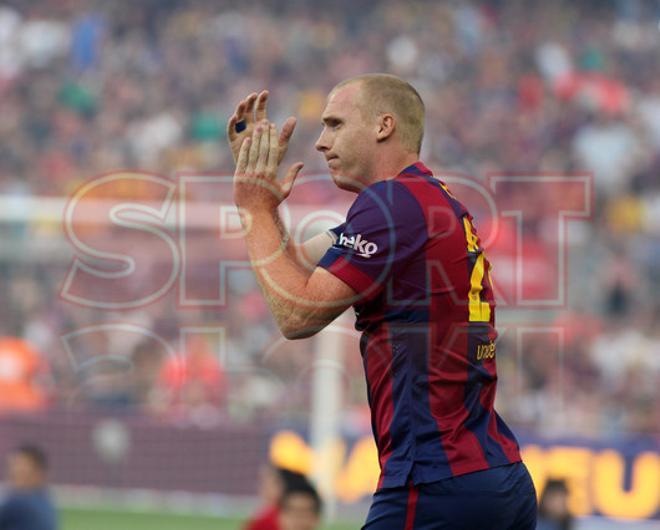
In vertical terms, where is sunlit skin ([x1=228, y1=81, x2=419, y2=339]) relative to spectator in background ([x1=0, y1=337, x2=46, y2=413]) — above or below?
above

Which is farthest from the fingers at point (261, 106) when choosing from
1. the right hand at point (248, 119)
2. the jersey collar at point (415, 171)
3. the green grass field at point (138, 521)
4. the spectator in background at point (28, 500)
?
the green grass field at point (138, 521)

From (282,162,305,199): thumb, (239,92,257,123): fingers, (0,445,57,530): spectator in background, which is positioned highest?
(239,92,257,123): fingers

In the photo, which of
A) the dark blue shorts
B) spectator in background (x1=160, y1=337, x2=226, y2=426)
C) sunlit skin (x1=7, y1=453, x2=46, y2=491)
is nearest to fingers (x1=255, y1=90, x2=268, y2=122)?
the dark blue shorts

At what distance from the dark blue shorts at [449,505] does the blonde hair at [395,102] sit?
1059 millimetres

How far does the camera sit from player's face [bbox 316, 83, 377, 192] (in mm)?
4445

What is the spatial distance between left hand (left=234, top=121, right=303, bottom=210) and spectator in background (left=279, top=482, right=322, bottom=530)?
4.03 m

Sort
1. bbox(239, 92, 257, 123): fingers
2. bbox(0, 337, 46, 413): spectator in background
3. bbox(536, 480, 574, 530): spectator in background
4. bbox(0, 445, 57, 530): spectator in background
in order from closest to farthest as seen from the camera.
A: bbox(239, 92, 257, 123): fingers → bbox(536, 480, 574, 530): spectator in background → bbox(0, 445, 57, 530): spectator in background → bbox(0, 337, 46, 413): spectator in background

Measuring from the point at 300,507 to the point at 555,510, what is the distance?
7.09 feet

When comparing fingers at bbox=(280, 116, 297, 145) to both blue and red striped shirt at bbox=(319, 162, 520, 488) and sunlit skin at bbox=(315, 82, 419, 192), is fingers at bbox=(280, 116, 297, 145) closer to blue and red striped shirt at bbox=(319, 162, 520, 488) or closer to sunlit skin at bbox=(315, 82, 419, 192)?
sunlit skin at bbox=(315, 82, 419, 192)

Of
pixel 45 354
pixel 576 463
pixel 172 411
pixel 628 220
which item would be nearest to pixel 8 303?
pixel 45 354

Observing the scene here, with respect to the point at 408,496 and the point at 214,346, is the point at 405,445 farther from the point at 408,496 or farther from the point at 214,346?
the point at 214,346

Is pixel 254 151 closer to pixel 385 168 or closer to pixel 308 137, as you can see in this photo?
pixel 385 168

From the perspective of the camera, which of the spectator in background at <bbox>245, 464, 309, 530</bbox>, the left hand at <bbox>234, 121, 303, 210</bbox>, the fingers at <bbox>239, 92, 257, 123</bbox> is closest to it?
the left hand at <bbox>234, 121, 303, 210</bbox>

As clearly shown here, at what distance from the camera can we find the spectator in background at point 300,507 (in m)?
8.06
